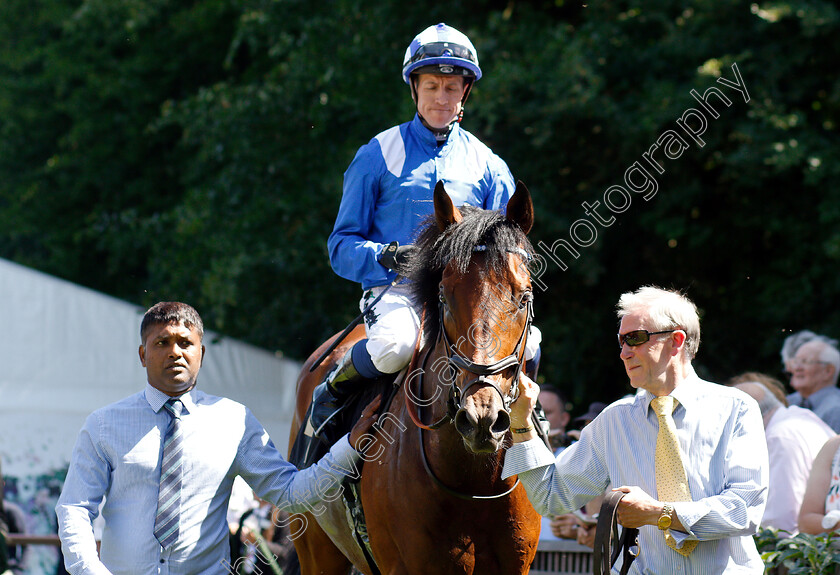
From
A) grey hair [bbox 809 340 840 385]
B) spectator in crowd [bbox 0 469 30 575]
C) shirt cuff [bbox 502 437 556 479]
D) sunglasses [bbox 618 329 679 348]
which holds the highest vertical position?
grey hair [bbox 809 340 840 385]

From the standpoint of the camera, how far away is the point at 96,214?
47.0 ft

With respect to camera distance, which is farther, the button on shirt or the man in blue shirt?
the button on shirt

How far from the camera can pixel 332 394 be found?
4594 millimetres

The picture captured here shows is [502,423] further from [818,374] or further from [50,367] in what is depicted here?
[50,367]

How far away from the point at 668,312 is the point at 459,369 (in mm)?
752

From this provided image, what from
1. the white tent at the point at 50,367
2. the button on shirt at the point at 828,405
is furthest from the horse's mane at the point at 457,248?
the white tent at the point at 50,367

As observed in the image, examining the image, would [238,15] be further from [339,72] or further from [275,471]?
[275,471]

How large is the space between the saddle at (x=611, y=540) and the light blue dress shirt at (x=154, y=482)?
1.20 m

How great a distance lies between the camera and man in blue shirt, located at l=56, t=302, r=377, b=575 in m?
3.49

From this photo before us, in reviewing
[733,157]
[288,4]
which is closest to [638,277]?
[733,157]

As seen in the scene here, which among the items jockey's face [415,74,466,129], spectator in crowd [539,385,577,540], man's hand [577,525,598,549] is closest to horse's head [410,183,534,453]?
jockey's face [415,74,466,129]

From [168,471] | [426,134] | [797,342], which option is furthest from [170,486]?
[797,342]

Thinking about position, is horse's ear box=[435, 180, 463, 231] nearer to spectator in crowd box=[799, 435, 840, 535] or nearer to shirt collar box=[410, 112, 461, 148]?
shirt collar box=[410, 112, 461, 148]

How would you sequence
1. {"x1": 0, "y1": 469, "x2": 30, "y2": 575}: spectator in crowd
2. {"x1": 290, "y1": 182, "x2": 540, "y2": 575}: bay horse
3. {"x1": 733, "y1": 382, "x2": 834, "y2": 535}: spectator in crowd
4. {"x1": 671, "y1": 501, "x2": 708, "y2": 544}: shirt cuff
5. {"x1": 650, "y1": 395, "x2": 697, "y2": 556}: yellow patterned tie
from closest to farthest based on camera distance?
{"x1": 671, "y1": 501, "x2": 708, "y2": 544}: shirt cuff → {"x1": 650, "y1": 395, "x2": 697, "y2": 556}: yellow patterned tie → {"x1": 290, "y1": 182, "x2": 540, "y2": 575}: bay horse → {"x1": 733, "y1": 382, "x2": 834, "y2": 535}: spectator in crowd → {"x1": 0, "y1": 469, "x2": 30, "y2": 575}: spectator in crowd
